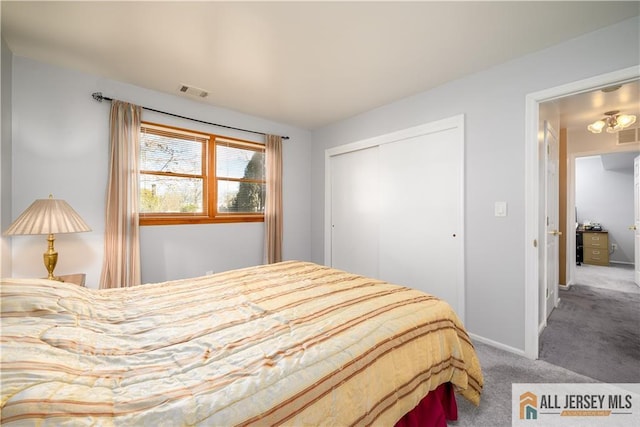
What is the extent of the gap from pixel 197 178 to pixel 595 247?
8.42 metres

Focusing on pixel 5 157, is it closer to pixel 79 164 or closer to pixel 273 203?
pixel 79 164

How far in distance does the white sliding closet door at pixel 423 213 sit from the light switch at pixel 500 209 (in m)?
0.33

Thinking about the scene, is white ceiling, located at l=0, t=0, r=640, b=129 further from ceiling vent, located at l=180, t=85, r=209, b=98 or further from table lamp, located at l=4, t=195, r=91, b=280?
table lamp, located at l=4, t=195, r=91, b=280

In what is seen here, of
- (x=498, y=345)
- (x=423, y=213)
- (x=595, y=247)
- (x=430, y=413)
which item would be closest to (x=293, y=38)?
(x=423, y=213)

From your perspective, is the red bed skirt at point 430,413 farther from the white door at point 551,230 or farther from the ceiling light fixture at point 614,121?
the ceiling light fixture at point 614,121

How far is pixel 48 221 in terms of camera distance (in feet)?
6.57

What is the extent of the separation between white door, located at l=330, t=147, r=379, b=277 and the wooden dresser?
594cm

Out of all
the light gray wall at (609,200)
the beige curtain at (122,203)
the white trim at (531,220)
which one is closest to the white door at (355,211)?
the white trim at (531,220)

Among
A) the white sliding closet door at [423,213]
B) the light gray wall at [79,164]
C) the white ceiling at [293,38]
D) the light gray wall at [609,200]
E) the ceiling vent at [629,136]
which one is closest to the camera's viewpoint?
the white ceiling at [293,38]

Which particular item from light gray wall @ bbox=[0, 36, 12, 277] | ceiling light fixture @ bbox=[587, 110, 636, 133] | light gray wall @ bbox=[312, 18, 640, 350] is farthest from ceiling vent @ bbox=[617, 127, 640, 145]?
light gray wall @ bbox=[0, 36, 12, 277]

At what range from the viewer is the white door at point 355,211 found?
372 cm

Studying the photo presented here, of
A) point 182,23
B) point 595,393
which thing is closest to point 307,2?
point 182,23

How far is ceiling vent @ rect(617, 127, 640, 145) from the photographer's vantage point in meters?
3.65

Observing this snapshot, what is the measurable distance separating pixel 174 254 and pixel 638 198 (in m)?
6.95
